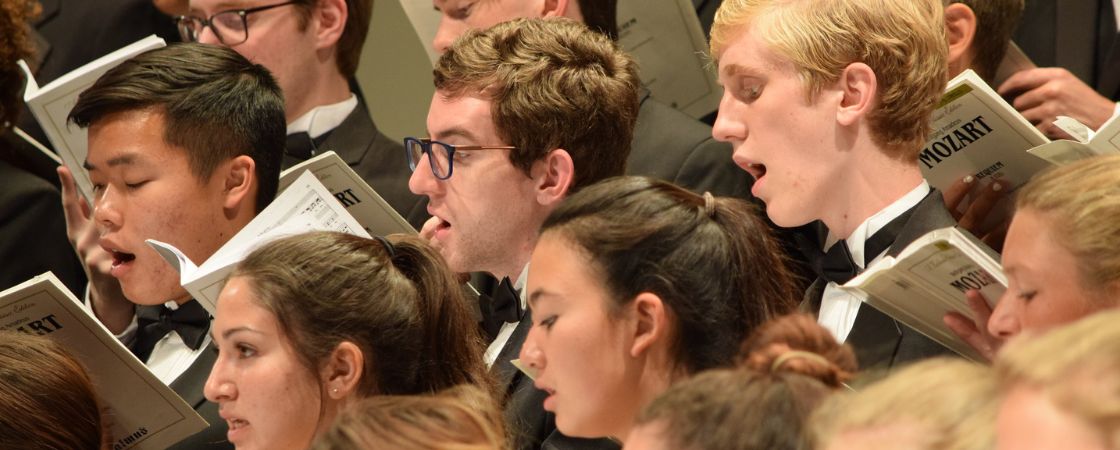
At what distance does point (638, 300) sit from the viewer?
220 centimetres

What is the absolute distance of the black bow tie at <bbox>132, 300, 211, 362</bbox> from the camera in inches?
129

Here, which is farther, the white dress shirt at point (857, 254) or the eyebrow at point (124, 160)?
the eyebrow at point (124, 160)

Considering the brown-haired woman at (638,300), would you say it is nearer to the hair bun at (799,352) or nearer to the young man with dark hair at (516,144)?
the hair bun at (799,352)

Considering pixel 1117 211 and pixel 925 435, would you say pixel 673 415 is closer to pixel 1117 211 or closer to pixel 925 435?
pixel 925 435

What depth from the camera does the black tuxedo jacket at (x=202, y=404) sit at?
304cm

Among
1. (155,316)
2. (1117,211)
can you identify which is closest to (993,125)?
(1117,211)

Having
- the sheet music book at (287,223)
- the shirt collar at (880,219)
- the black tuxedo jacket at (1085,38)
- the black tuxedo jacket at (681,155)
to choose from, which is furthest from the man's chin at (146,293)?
the black tuxedo jacket at (1085,38)

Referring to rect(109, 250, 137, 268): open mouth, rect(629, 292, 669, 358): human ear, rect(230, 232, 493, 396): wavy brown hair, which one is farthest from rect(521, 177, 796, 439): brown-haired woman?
Answer: rect(109, 250, 137, 268): open mouth

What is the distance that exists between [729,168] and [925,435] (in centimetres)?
177

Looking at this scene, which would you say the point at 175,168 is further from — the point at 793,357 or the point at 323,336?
the point at 793,357

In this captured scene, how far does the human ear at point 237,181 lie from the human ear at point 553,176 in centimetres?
73

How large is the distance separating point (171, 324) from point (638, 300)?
57.1 inches

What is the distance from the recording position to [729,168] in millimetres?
3225

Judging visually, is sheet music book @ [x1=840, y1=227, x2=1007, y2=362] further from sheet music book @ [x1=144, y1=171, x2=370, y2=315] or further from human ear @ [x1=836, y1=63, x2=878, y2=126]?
sheet music book @ [x1=144, y1=171, x2=370, y2=315]
